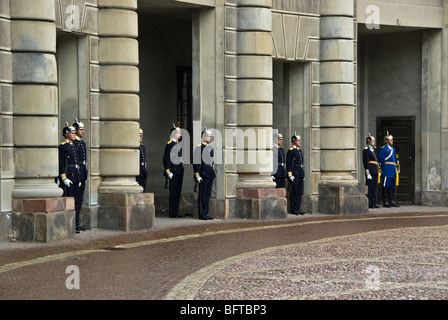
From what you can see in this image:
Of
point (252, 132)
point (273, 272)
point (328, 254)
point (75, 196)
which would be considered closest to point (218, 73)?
point (252, 132)

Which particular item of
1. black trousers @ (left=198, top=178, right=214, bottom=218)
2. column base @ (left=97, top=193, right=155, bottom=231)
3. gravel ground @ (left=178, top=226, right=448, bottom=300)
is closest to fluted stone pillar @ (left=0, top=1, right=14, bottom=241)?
column base @ (left=97, top=193, right=155, bottom=231)

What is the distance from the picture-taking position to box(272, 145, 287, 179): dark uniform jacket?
22312 millimetres

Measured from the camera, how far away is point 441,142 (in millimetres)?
25984

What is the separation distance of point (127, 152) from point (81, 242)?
315cm

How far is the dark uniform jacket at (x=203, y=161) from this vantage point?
67.4 ft

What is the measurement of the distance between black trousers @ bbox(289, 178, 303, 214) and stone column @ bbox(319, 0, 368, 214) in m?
0.69

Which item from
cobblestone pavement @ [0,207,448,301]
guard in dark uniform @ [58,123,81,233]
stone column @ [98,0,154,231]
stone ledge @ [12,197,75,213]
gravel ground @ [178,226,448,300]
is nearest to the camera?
gravel ground @ [178,226,448,300]

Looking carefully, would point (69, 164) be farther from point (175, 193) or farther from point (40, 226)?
point (175, 193)

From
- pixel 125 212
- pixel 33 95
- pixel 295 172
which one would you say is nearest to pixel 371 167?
pixel 295 172

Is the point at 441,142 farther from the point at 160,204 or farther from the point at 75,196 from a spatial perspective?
the point at 75,196

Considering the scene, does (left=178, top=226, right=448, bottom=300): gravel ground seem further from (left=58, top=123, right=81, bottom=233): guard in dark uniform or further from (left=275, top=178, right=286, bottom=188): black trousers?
(left=275, top=178, right=286, bottom=188): black trousers

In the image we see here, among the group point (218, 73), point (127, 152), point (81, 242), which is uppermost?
point (218, 73)

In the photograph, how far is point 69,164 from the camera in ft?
55.2

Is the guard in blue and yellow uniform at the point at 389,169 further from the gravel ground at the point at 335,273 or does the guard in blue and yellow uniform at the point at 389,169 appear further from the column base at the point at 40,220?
the column base at the point at 40,220
